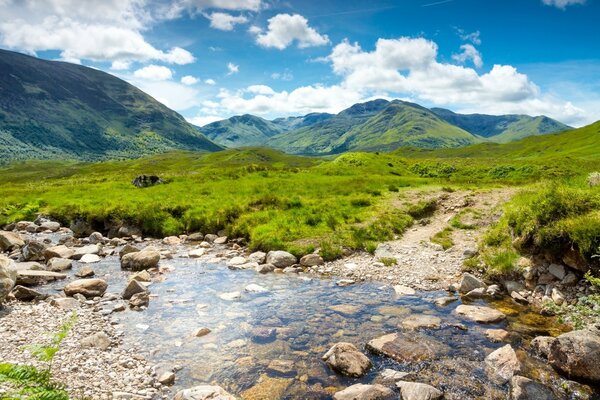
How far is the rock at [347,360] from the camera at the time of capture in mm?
10438

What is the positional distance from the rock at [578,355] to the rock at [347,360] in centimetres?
507

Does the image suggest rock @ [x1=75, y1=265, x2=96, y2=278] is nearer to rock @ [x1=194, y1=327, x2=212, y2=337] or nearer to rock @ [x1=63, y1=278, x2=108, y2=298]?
rock @ [x1=63, y1=278, x2=108, y2=298]

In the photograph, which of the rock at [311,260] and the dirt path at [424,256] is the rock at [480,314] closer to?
the dirt path at [424,256]

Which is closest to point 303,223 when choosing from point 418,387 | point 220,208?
point 220,208

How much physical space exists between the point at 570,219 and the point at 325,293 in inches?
402

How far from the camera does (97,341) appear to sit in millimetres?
11484

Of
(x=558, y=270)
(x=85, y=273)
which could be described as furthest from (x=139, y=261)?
(x=558, y=270)

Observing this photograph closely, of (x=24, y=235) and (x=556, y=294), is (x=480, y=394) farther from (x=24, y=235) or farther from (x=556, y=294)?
(x=24, y=235)

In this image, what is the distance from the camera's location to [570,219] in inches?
574

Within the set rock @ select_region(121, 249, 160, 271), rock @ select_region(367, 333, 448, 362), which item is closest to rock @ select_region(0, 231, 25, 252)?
rock @ select_region(121, 249, 160, 271)

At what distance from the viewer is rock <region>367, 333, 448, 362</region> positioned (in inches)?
441

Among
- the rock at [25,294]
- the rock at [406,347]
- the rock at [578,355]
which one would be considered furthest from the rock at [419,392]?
the rock at [25,294]

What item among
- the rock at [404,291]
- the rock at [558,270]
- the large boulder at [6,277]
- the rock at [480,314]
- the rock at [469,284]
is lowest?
the rock at [404,291]

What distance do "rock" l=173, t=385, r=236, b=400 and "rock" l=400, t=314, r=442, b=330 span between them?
6.81 meters
